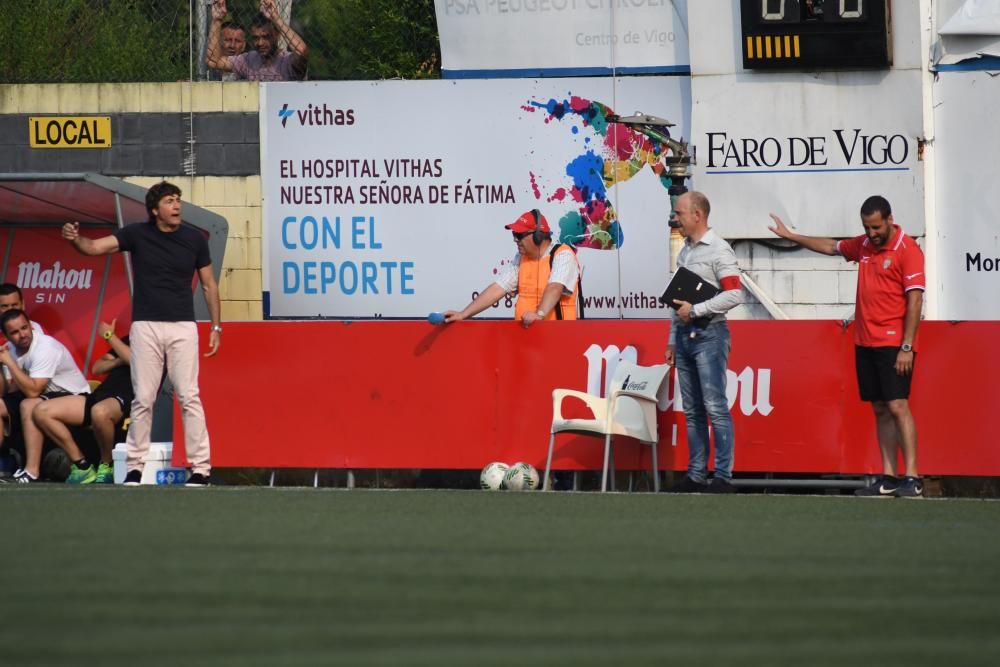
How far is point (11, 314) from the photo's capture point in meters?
12.2

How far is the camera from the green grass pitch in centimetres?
430

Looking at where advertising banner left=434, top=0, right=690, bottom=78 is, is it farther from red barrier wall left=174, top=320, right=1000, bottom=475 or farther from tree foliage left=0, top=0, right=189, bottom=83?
red barrier wall left=174, top=320, right=1000, bottom=475

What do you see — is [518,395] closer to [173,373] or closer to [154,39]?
[173,373]

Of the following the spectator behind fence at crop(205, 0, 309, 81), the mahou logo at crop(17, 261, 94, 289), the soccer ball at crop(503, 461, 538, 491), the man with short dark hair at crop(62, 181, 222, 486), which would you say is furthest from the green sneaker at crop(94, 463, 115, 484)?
the spectator behind fence at crop(205, 0, 309, 81)

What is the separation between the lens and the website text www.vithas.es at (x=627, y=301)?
13977 millimetres

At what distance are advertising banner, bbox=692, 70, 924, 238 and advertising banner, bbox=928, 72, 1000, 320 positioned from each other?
0.76 feet

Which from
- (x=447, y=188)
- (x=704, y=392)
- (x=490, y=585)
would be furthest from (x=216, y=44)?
(x=490, y=585)

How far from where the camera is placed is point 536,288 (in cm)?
1160

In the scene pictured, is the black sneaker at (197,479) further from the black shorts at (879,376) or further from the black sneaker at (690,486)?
the black shorts at (879,376)

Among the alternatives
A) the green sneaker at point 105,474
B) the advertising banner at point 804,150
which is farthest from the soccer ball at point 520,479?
the advertising banner at point 804,150

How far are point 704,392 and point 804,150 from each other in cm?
379

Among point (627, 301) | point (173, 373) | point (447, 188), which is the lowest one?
point (173, 373)

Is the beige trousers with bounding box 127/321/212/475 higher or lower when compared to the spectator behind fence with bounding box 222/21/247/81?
lower

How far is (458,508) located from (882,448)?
302 centimetres
